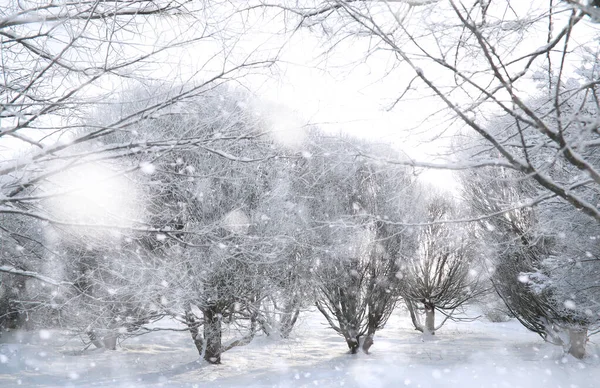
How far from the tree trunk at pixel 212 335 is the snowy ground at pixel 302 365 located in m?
0.26

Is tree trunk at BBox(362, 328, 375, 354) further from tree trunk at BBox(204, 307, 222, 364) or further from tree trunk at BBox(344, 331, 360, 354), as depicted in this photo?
tree trunk at BBox(204, 307, 222, 364)

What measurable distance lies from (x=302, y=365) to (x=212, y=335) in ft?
8.74

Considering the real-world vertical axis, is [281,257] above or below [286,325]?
above

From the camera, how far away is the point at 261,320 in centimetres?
1008

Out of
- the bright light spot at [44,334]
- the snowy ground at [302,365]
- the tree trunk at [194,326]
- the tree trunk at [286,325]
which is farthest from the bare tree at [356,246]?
the bright light spot at [44,334]

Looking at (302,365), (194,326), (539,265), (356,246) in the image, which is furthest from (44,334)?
(539,265)

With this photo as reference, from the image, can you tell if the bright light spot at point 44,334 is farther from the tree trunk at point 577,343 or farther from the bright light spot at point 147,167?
the tree trunk at point 577,343

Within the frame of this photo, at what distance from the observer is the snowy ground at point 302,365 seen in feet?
29.3

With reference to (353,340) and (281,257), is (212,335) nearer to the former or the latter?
(281,257)

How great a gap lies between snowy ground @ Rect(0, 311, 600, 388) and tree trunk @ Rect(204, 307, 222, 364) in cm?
26

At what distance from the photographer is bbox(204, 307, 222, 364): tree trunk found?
9836 mm

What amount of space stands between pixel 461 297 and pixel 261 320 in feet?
38.5

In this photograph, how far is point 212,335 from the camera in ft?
33.1

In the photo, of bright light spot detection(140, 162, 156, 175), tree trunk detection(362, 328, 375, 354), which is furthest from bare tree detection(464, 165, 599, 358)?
bright light spot detection(140, 162, 156, 175)
